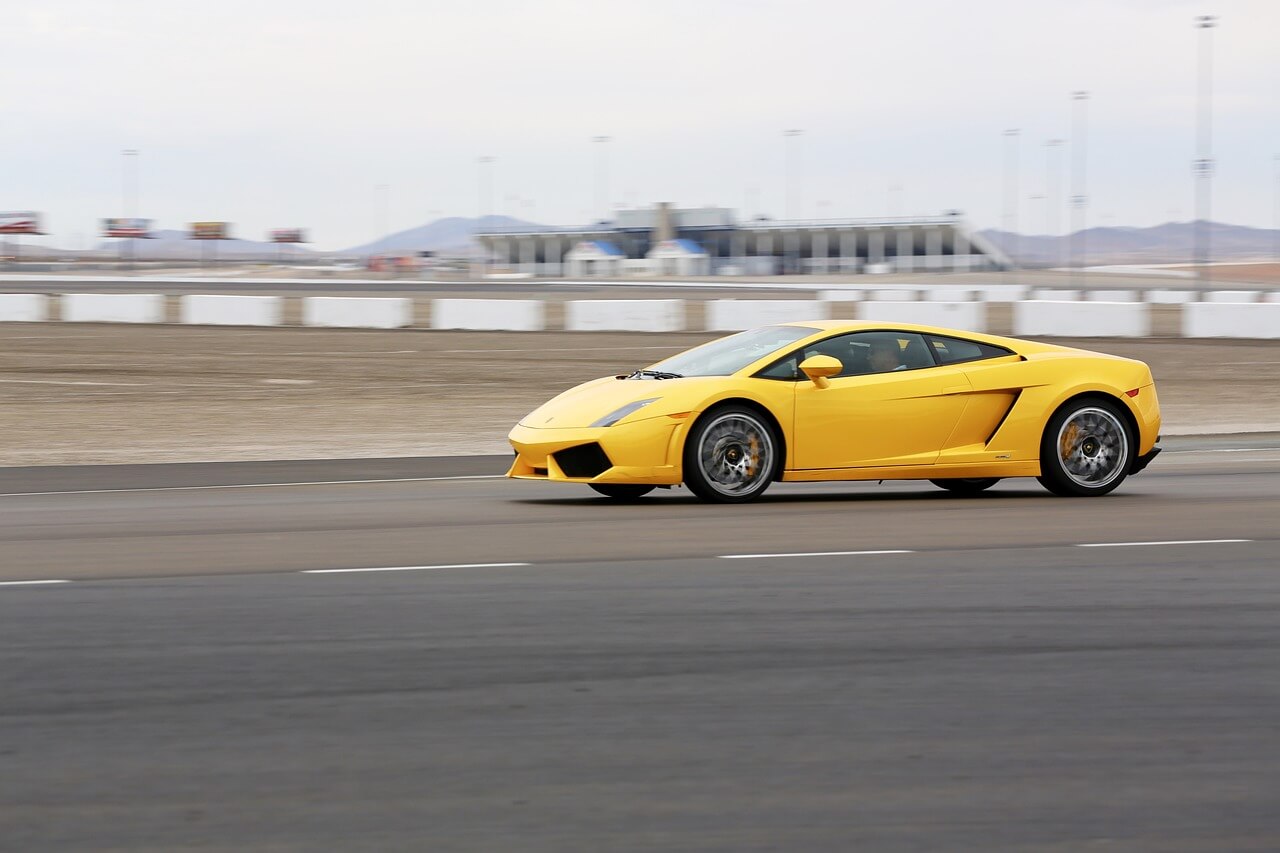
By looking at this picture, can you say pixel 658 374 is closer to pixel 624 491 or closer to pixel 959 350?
pixel 624 491

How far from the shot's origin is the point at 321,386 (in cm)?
2245

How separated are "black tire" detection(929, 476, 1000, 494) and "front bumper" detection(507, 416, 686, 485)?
2.34 m

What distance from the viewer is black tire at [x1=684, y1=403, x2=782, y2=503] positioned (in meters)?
10.5

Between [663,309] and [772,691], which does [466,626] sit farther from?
[663,309]

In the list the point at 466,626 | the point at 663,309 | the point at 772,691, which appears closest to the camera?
the point at 772,691

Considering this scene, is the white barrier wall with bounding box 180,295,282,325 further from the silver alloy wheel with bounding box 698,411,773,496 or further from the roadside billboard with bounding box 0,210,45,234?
the roadside billboard with bounding box 0,210,45,234

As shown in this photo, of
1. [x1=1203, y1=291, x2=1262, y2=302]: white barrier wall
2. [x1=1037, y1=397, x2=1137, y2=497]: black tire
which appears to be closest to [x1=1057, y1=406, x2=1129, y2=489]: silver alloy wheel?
[x1=1037, y1=397, x2=1137, y2=497]: black tire

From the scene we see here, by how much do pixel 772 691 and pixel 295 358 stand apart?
74.0ft

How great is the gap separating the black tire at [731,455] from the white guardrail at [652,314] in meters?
20.5

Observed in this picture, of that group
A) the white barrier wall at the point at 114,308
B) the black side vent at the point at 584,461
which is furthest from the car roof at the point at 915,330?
the white barrier wall at the point at 114,308

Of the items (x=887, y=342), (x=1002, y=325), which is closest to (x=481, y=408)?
(x=887, y=342)

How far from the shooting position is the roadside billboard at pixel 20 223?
128 m

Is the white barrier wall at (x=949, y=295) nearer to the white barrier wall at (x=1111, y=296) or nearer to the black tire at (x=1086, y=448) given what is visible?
the white barrier wall at (x=1111, y=296)

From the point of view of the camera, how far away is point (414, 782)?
13.9 ft
